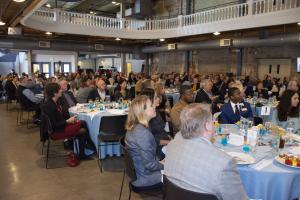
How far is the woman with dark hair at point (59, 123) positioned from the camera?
407 cm

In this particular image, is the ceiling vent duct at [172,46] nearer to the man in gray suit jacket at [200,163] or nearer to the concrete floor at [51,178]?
the concrete floor at [51,178]

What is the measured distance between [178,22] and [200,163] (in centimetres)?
1169

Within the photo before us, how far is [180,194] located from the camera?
1.59 meters

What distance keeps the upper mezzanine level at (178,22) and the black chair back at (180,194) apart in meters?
7.94

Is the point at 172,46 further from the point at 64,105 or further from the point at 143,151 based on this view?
the point at 143,151

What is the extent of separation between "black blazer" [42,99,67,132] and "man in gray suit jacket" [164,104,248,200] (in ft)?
9.08

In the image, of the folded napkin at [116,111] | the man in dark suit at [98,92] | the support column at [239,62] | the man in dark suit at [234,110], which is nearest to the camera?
the man in dark suit at [234,110]

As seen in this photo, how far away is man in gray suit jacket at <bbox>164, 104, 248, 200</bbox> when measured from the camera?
1486mm

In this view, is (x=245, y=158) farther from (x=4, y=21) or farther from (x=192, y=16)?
(x=192, y=16)

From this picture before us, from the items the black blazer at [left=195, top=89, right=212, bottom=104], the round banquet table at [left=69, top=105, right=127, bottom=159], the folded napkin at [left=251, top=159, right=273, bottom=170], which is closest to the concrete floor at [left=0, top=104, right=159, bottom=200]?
the round banquet table at [left=69, top=105, right=127, bottom=159]

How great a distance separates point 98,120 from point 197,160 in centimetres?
313

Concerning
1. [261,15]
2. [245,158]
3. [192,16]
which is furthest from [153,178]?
[192,16]

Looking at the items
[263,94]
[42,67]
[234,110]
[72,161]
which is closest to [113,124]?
[72,161]

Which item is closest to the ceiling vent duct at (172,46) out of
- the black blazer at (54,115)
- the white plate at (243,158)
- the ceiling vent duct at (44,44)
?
the ceiling vent duct at (44,44)
